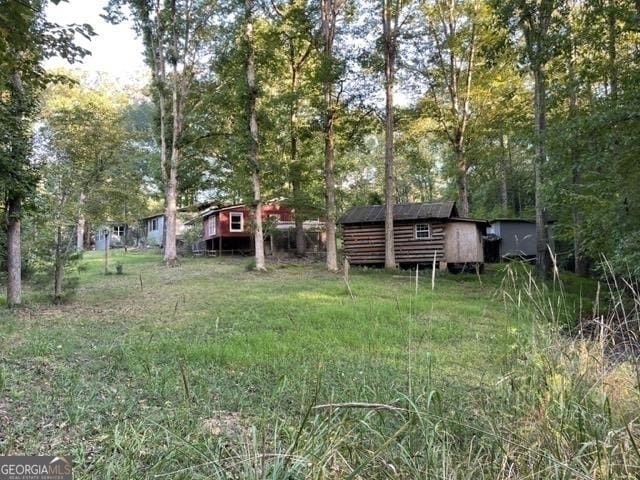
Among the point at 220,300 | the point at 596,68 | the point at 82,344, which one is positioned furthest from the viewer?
the point at 596,68

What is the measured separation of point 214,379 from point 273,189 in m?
16.9

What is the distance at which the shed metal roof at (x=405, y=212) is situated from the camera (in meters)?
20.8

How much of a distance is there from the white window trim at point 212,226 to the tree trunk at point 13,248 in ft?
62.6

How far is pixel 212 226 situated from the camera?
30297mm

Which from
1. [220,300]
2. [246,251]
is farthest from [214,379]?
[246,251]

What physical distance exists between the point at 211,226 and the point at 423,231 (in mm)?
15380

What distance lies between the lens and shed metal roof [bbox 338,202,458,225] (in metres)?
20.8

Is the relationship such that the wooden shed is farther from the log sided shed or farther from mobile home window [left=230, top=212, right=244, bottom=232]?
mobile home window [left=230, top=212, right=244, bottom=232]

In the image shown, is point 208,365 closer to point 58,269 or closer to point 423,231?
point 58,269

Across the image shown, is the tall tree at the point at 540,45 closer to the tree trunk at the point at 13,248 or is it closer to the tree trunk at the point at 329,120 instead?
the tree trunk at the point at 329,120

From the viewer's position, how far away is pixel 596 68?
13.7 meters

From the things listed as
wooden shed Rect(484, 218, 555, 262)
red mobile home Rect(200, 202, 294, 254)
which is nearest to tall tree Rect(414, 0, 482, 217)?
wooden shed Rect(484, 218, 555, 262)

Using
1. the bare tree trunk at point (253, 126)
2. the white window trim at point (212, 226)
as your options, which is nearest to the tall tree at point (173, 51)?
the bare tree trunk at point (253, 126)

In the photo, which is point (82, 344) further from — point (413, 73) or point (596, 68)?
point (413, 73)
